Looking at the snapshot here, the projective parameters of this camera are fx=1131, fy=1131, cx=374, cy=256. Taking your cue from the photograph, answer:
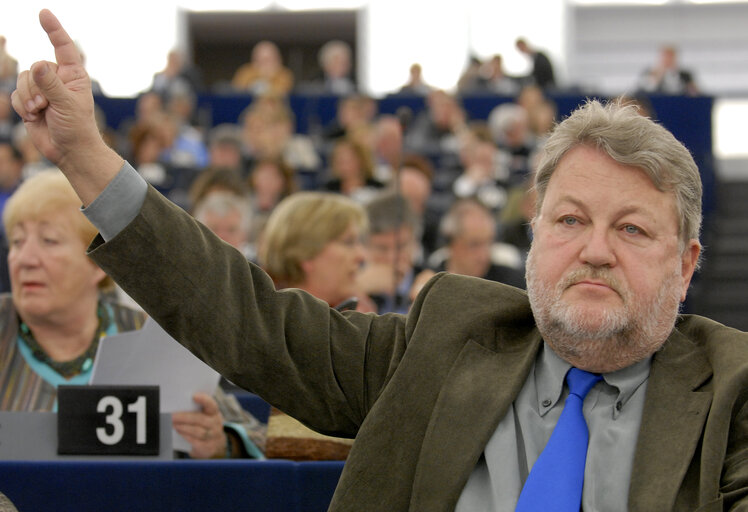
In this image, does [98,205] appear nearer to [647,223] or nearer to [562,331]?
[562,331]

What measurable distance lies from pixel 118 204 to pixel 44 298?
1.20 meters

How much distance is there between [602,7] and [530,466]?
15.7 metres

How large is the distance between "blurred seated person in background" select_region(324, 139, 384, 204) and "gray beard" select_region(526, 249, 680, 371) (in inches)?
232

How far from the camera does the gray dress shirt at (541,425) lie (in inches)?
71.9

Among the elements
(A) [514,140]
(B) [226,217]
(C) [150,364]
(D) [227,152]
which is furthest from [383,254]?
(A) [514,140]

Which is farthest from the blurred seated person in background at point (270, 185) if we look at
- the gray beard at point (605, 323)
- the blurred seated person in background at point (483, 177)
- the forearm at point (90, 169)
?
the forearm at point (90, 169)

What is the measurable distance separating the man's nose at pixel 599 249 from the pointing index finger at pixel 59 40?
2.98 feet

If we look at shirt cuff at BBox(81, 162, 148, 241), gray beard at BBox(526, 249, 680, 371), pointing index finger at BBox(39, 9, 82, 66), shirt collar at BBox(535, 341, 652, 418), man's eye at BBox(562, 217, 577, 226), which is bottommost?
shirt collar at BBox(535, 341, 652, 418)

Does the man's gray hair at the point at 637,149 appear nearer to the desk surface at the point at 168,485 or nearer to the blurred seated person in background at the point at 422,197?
the desk surface at the point at 168,485

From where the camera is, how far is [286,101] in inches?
446

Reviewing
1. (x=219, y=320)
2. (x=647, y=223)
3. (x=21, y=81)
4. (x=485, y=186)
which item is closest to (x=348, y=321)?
(x=219, y=320)

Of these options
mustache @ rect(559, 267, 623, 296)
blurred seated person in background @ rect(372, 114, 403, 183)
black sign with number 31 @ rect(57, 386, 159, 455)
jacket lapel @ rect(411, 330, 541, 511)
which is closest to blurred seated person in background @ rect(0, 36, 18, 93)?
blurred seated person in background @ rect(372, 114, 403, 183)

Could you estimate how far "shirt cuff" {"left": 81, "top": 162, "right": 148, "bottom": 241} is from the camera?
181 centimetres

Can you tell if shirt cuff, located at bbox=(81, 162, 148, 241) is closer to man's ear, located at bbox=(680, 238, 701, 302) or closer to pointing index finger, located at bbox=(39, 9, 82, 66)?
pointing index finger, located at bbox=(39, 9, 82, 66)
